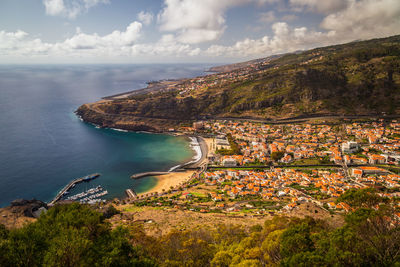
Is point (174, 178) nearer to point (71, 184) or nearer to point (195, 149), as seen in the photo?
point (195, 149)

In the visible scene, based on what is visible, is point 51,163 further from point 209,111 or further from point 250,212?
point 209,111

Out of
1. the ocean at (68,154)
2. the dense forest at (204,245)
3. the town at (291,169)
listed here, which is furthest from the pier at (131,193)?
the dense forest at (204,245)

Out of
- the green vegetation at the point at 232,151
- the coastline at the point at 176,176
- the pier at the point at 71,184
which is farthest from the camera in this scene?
the green vegetation at the point at 232,151

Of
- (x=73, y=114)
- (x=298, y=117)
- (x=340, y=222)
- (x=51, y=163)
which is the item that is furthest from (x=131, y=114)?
(x=340, y=222)

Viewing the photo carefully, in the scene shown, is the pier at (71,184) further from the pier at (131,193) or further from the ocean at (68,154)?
the pier at (131,193)

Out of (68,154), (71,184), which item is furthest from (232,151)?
(68,154)

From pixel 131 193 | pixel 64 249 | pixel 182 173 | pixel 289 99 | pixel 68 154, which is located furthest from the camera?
pixel 289 99
